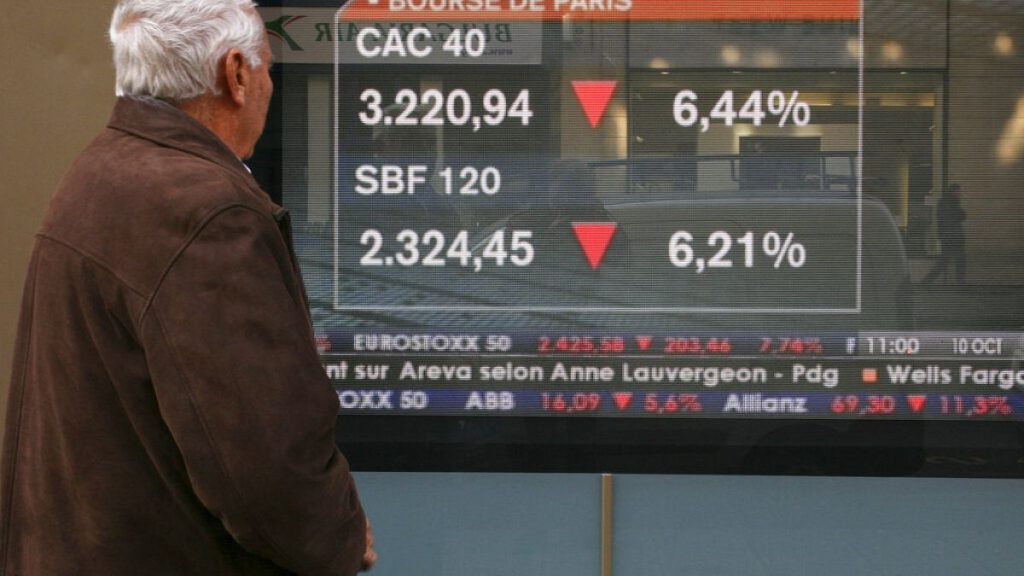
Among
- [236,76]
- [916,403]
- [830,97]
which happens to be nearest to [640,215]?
[830,97]

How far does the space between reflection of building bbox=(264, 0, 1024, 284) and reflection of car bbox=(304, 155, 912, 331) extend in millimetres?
43

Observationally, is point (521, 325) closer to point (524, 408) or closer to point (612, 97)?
point (524, 408)

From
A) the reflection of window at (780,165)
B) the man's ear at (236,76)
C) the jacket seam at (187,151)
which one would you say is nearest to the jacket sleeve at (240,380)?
the jacket seam at (187,151)

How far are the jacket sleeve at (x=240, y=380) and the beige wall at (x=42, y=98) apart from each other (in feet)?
6.80

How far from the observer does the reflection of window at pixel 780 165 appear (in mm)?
3648

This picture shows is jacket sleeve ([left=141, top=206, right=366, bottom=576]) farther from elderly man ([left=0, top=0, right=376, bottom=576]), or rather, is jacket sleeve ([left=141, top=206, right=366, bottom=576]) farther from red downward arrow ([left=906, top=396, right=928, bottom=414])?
red downward arrow ([left=906, top=396, right=928, bottom=414])

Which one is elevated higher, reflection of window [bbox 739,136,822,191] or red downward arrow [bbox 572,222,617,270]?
reflection of window [bbox 739,136,822,191]

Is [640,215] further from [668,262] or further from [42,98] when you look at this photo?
[42,98]

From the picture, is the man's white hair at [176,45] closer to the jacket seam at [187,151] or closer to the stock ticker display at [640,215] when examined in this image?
the jacket seam at [187,151]

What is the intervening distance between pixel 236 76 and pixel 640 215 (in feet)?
5.95

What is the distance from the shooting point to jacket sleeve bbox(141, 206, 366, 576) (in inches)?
71.2

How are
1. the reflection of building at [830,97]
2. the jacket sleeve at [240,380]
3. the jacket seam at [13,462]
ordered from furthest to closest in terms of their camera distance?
the reflection of building at [830,97], the jacket seam at [13,462], the jacket sleeve at [240,380]

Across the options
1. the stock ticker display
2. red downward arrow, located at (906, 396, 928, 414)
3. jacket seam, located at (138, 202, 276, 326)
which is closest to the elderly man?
jacket seam, located at (138, 202, 276, 326)

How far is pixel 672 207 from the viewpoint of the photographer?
12.0 feet
